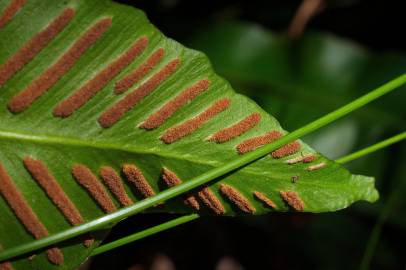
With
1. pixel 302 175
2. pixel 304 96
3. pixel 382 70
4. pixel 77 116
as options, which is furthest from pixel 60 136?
pixel 382 70

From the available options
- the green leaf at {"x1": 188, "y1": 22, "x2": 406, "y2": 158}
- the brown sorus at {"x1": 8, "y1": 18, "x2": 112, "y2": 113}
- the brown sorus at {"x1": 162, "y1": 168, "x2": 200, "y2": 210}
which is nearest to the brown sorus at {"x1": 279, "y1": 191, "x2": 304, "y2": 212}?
the brown sorus at {"x1": 162, "y1": 168, "x2": 200, "y2": 210}

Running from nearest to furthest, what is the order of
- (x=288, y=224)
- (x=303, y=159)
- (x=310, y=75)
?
(x=303, y=159)
(x=310, y=75)
(x=288, y=224)

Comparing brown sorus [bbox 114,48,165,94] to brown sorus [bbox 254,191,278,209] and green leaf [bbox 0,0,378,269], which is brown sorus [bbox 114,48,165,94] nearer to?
green leaf [bbox 0,0,378,269]

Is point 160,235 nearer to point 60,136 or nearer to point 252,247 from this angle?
point 252,247

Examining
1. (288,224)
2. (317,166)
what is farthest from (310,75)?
(317,166)

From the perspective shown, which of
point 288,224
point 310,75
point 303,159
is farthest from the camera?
point 288,224

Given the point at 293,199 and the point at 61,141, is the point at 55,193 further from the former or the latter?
the point at 293,199
